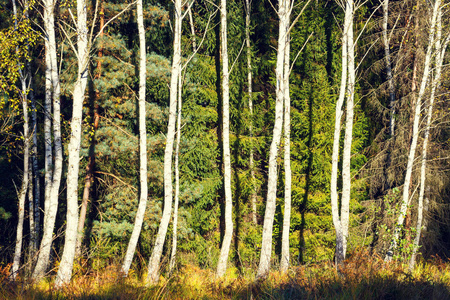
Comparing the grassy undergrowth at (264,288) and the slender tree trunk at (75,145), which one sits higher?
the slender tree trunk at (75,145)

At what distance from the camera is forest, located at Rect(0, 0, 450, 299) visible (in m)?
9.45

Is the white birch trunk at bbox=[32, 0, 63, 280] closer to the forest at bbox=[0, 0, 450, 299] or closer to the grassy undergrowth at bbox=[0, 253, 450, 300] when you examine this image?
the forest at bbox=[0, 0, 450, 299]

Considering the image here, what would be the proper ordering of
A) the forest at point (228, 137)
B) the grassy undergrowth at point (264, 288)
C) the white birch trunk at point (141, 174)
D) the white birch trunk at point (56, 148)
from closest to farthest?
1. the grassy undergrowth at point (264, 288)
2. the white birch trunk at point (56, 148)
3. the white birch trunk at point (141, 174)
4. the forest at point (228, 137)

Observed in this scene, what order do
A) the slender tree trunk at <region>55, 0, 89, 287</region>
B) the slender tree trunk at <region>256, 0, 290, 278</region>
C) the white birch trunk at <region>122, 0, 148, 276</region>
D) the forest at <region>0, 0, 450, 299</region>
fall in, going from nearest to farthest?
the slender tree trunk at <region>55, 0, 89, 287</region> < the white birch trunk at <region>122, 0, 148, 276</region> < the slender tree trunk at <region>256, 0, 290, 278</region> < the forest at <region>0, 0, 450, 299</region>

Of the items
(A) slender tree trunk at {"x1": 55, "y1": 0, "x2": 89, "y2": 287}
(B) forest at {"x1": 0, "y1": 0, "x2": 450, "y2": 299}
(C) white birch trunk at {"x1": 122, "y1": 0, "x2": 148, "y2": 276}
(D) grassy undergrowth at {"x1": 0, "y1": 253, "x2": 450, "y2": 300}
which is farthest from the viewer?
(B) forest at {"x1": 0, "y1": 0, "x2": 450, "y2": 299}

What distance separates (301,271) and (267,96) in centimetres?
988

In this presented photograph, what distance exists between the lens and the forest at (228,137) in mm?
9453

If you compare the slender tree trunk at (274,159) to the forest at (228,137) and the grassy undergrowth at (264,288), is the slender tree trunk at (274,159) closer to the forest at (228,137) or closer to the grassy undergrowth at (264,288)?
the forest at (228,137)

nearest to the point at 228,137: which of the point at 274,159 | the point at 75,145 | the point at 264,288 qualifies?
the point at 274,159

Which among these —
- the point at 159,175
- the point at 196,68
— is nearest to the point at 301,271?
the point at 159,175

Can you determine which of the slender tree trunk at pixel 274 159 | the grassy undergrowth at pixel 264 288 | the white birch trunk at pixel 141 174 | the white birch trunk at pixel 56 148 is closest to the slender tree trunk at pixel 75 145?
the white birch trunk at pixel 56 148

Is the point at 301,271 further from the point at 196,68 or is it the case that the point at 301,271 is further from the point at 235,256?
the point at 196,68

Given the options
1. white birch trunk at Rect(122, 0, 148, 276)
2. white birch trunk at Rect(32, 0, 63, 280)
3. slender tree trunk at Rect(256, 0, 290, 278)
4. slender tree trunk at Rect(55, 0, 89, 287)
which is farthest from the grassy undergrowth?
white birch trunk at Rect(122, 0, 148, 276)

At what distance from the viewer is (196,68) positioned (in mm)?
12352
